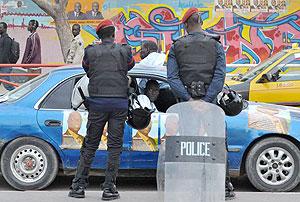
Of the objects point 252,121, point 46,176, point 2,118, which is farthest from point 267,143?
point 2,118

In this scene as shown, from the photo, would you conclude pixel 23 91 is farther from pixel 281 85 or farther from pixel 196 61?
pixel 281 85

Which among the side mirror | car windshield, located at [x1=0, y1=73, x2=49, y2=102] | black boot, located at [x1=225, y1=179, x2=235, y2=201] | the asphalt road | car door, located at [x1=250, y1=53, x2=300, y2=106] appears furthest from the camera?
the side mirror

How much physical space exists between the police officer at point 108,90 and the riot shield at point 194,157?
56.4 inches

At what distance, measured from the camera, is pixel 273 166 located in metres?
7.68

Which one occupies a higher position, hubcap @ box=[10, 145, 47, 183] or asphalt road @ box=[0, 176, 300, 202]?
hubcap @ box=[10, 145, 47, 183]

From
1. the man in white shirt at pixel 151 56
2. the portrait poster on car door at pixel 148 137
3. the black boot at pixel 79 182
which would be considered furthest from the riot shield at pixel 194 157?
the man in white shirt at pixel 151 56

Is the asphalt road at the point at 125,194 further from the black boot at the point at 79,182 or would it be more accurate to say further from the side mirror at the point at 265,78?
the side mirror at the point at 265,78

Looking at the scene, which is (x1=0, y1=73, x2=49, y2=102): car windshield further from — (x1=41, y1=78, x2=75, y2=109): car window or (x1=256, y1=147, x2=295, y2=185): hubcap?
(x1=256, y1=147, x2=295, y2=185): hubcap

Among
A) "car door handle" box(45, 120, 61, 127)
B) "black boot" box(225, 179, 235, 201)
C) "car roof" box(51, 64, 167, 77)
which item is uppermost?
"car roof" box(51, 64, 167, 77)

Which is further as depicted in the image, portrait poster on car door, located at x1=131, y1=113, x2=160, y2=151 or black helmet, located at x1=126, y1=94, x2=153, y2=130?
portrait poster on car door, located at x1=131, y1=113, x2=160, y2=151

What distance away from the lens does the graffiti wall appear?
67.1ft

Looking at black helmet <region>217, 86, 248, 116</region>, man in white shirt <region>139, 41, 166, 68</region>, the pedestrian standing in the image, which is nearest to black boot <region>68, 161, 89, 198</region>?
black helmet <region>217, 86, 248, 116</region>

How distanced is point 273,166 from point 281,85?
3695mm

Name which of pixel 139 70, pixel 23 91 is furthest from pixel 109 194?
pixel 23 91
